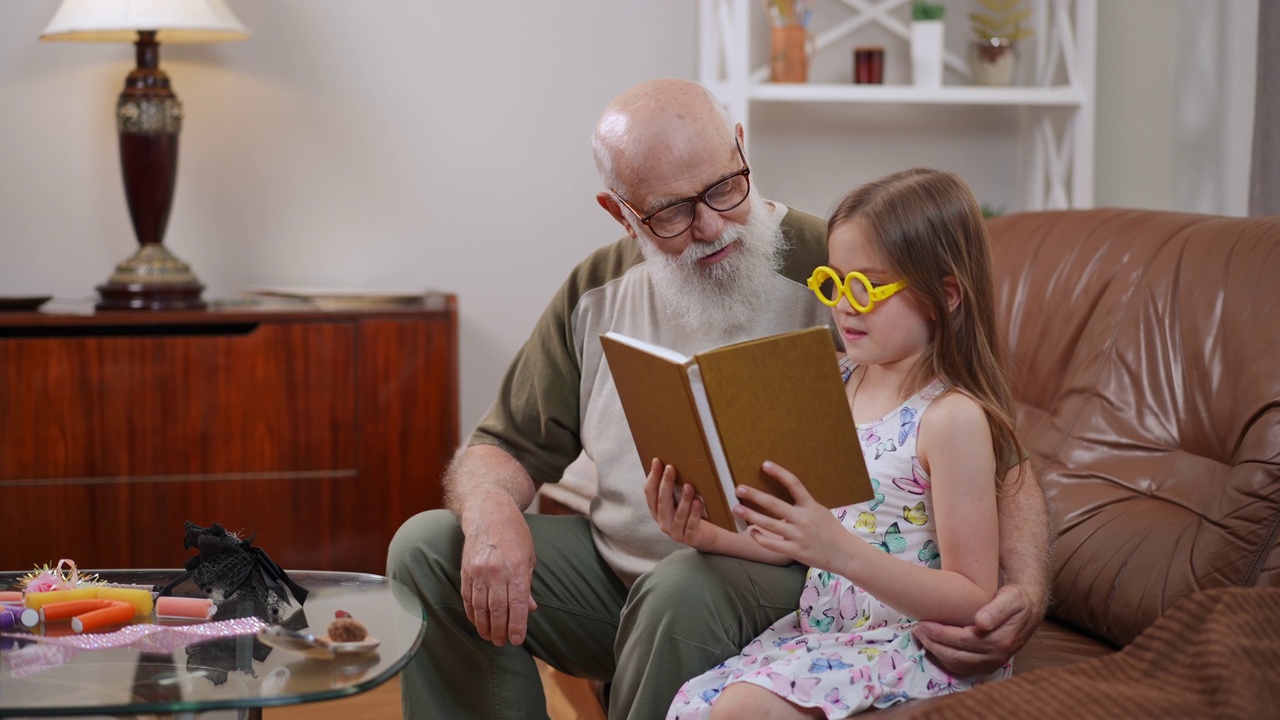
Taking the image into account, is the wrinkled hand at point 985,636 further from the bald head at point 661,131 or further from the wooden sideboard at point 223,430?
the wooden sideboard at point 223,430

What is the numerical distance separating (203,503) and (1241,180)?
239cm

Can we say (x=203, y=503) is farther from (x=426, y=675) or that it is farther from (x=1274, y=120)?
(x=1274, y=120)

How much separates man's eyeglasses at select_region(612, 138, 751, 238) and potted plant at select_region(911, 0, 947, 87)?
133 centimetres

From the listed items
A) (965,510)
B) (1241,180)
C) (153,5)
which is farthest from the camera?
(1241,180)

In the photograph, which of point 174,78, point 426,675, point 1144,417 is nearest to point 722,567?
point 426,675

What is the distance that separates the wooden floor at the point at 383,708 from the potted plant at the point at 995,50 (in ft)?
5.57

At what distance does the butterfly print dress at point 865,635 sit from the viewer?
1.29 m

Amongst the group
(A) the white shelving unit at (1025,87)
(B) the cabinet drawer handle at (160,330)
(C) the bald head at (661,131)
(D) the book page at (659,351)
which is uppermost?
(A) the white shelving unit at (1025,87)

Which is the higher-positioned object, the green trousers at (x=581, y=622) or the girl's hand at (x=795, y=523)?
the girl's hand at (x=795, y=523)

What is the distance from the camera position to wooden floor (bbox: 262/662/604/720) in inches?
92.3

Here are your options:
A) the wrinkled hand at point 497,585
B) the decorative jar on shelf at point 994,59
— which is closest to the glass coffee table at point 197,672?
the wrinkled hand at point 497,585

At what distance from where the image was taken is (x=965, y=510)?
1.32 m

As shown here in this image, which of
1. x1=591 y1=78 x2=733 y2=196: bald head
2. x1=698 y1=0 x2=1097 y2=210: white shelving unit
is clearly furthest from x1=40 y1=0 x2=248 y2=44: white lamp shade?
x1=591 y1=78 x2=733 y2=196: bald head

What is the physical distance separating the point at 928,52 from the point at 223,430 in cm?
178
